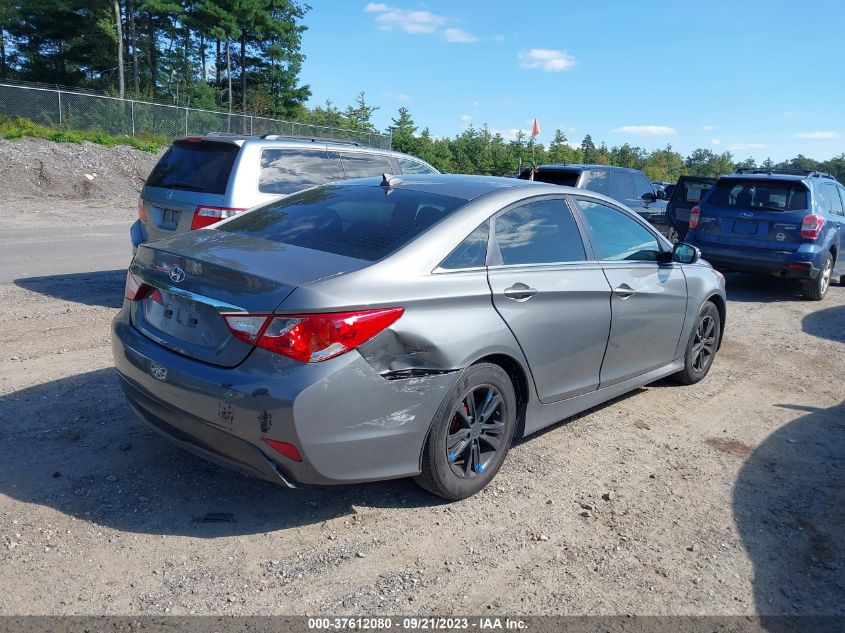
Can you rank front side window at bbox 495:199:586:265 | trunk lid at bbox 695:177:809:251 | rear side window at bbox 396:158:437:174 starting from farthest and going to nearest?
trunk lid at bbox 695:177:809:251
rear side window at bbox 396:158:437:174
front side window at bbox 495:199:586:265

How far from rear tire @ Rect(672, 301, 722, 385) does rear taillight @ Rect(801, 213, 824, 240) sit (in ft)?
15.4

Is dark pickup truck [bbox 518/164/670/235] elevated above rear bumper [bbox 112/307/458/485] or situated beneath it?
elevated above

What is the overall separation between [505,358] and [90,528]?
221 cm

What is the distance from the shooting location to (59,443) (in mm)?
4152

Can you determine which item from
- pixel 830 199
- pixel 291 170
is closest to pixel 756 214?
pixel 830 199

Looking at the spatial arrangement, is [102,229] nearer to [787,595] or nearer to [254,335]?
[254,335]

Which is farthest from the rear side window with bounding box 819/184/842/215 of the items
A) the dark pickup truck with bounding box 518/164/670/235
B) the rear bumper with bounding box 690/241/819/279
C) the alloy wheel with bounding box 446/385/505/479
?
the alloy wheel with bounding box 446/385/505/479

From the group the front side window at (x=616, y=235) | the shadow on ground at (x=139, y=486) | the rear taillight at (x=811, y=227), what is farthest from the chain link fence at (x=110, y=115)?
the shadow on ground at (x=139, y=486)

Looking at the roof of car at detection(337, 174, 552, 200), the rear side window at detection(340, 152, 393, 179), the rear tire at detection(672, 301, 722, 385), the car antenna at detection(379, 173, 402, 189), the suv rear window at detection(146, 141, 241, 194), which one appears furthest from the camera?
the rear side window at detection(340, 152, 393, 179)

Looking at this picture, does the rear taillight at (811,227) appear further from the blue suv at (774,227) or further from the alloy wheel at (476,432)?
the alloy wheel at (476,432)

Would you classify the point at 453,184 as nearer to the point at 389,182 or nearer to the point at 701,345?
the point at 389,182

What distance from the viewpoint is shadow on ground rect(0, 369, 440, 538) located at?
11.5 feet

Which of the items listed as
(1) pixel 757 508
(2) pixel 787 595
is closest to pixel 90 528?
(2) pixel 787 595

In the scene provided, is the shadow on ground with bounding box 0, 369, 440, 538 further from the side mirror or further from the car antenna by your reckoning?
the side mirror
